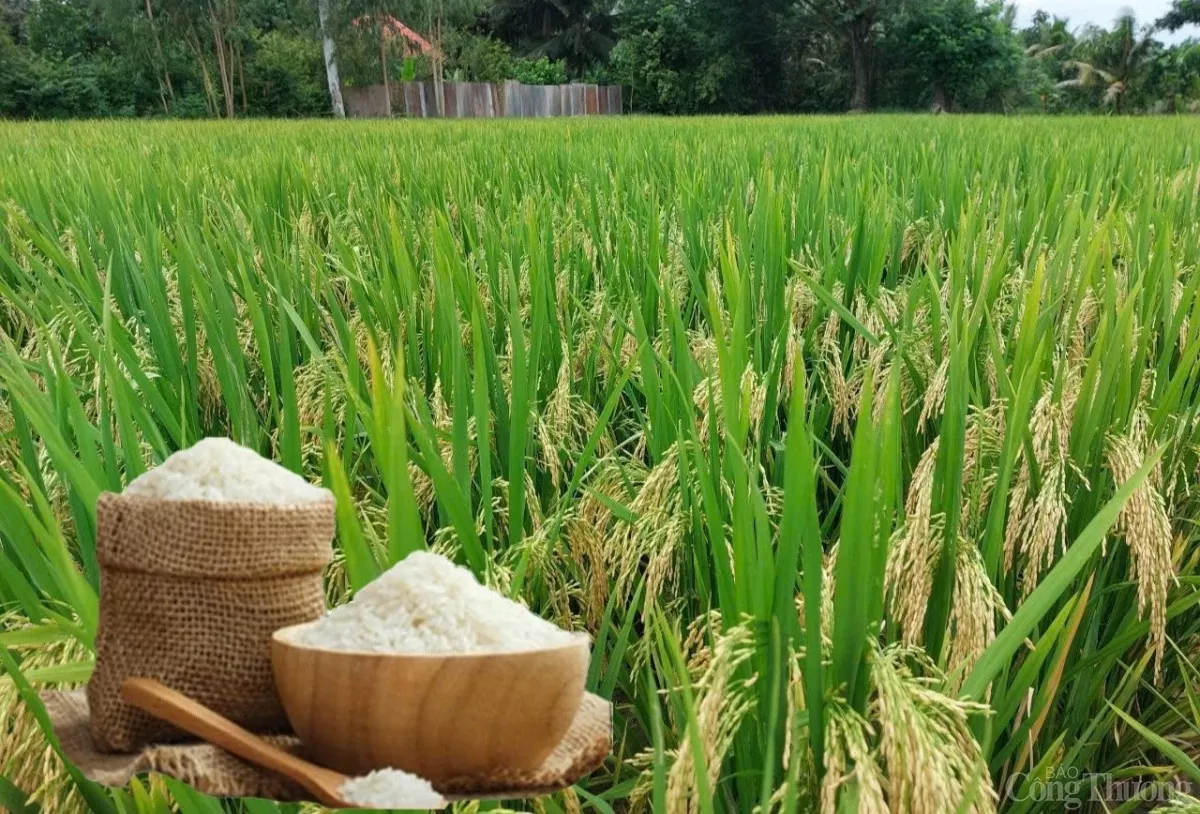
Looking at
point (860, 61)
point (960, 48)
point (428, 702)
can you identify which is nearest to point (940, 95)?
point (960, 48)

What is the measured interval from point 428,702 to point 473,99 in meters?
26.2

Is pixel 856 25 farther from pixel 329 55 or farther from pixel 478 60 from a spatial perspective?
pixel 329 55

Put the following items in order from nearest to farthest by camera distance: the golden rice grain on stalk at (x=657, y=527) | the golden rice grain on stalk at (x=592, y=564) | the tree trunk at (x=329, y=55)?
the golden rice grain on stalk at (x=657, y=527) < the golden rice grain on stalk at (x=592, y=564) < the tree trunk at (x=329, y=55)

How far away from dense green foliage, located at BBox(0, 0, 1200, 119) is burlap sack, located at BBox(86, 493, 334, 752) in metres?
22.8

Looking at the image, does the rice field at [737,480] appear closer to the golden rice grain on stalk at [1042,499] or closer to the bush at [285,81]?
the golden rice grain on stalk at [1042,499]

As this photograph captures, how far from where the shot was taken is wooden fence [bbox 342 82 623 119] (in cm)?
2489

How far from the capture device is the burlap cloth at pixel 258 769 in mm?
304

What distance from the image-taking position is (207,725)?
31 cm

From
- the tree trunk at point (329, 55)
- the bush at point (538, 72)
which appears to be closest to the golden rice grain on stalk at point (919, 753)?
the tree trunk at point (329, 55)

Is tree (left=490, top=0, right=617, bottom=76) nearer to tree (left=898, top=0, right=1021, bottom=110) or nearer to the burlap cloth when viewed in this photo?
tree (left=898, top=0, right=1021, bottom=110)

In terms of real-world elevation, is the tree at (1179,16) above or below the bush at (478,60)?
above

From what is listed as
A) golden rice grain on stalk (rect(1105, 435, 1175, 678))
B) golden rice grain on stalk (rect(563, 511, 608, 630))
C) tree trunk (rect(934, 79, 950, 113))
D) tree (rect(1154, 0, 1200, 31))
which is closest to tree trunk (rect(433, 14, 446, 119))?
tree trunk (rect(934, 79, 950, 113))

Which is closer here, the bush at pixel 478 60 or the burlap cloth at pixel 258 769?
the burlap cloth at pixel 258 769

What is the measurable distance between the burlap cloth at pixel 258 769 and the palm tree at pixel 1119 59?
37.6m
